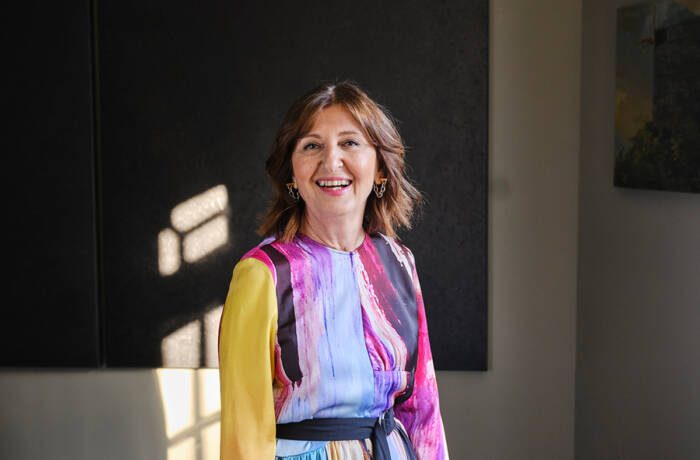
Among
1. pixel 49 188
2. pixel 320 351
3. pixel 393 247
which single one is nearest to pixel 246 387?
pixel 320 351

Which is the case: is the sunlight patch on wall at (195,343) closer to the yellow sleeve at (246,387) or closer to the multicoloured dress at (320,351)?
the multicoloured dress at (320,351)

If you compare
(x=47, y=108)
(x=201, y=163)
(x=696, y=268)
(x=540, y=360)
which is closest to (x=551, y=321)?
(x=540, y=360)

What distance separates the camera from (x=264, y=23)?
3.83 metres

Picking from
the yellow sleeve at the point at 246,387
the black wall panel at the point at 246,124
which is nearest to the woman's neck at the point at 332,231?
the yellow sleeve at the point at 246,387

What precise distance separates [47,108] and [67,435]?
4.77ft

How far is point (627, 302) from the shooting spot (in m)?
3.43

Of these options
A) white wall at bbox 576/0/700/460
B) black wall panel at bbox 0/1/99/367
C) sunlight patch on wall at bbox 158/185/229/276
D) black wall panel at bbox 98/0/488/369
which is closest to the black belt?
white wall at bbox 576/0/700/460

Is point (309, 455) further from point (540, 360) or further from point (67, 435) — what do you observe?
point (67, 435)

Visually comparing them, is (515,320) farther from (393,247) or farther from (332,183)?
(332,183)

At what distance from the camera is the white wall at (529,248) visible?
3.82 m

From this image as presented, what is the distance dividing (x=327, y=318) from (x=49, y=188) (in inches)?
99.9

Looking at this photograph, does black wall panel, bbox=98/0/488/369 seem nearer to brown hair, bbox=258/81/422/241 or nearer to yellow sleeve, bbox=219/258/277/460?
brown hair, bbox=258/81/422/241

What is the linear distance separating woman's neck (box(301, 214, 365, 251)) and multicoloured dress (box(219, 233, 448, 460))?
2 centimetres

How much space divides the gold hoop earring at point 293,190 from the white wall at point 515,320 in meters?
2.06
